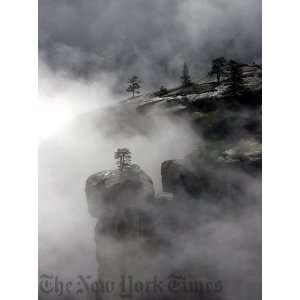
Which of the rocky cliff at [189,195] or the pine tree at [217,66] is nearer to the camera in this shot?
the rocky cliff at [189,195]

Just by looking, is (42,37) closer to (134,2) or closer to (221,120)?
(134,2)

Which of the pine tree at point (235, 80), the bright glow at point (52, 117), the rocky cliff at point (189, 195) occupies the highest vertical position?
the pine tree at point (235, 80)

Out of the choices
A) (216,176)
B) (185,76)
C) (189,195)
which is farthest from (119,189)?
(185,76)

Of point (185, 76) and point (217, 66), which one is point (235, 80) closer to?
point (217, 66)

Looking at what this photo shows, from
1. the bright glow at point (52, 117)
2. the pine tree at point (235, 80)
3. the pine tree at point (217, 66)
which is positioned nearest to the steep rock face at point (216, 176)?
the pine tree at point (235, 80)

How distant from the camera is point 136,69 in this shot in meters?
4.95

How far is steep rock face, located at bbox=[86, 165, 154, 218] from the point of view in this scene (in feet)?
16.0

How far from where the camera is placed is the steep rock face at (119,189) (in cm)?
486

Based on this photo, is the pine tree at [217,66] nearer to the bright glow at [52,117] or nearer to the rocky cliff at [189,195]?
the rocky cliff at [189,195]

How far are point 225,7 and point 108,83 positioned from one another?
1439 millimetres

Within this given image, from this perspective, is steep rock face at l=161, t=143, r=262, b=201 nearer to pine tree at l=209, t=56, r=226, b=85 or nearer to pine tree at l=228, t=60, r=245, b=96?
pine tree at l=228, t=60, r=245, b=96

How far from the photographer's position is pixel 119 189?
4.88 metres

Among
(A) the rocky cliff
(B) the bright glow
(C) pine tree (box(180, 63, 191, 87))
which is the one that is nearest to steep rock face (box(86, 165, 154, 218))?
(A) the rocky cliff
